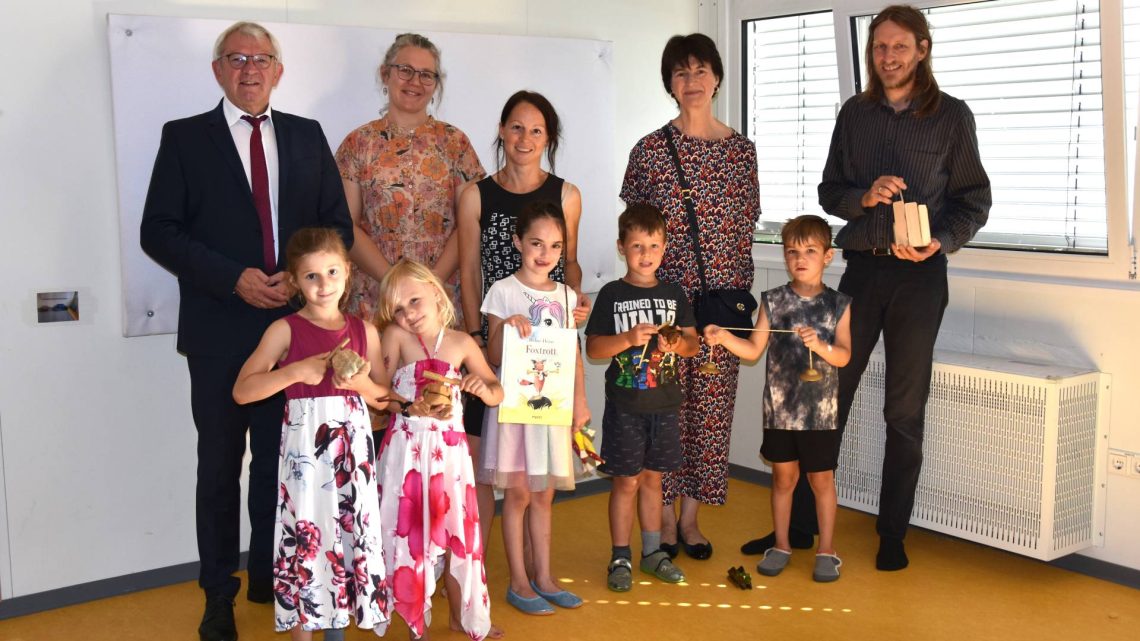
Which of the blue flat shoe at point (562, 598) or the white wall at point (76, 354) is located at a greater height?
the white wall at point (76, 354)

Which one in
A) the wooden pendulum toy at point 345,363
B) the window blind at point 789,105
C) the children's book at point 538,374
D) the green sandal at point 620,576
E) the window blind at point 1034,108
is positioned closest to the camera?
the wooden pendulum toy at point 345,363

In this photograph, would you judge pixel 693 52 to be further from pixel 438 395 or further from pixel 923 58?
pixel 438 395

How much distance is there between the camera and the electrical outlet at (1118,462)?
12.4 feet

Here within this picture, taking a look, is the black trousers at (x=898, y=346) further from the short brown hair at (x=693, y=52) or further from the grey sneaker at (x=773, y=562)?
the short brown hair at (x=693, y=52)

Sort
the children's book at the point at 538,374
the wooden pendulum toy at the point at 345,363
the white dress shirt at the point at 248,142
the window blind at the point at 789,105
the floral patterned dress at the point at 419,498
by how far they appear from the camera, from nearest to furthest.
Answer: the wooden pendulum toy at the point at 345,363
the floral patterned dress at the point at 419,498
the children's book at the point at 538,374
the white dress shirt at the point at 248,142
the window blind at the point at 789,105

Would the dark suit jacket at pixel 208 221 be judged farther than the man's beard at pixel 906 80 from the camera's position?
No

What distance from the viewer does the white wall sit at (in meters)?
3.40

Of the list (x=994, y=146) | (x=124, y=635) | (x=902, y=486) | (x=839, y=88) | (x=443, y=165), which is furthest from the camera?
(x=839, y=88)

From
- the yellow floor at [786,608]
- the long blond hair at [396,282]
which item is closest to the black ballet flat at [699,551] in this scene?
the yellow floor at [786,608]

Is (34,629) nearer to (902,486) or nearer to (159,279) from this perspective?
(159,279)

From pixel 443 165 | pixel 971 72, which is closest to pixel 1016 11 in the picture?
pixel 971 72

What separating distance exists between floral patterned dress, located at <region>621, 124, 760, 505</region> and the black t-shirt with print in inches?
11.4

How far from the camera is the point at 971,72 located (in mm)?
4215

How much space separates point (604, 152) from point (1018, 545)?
2.34 metres
